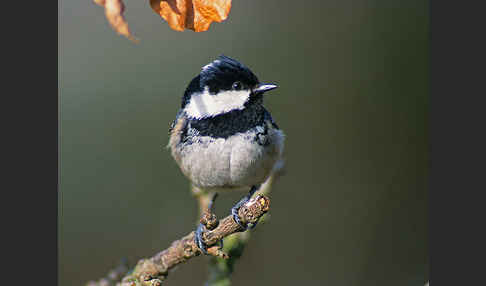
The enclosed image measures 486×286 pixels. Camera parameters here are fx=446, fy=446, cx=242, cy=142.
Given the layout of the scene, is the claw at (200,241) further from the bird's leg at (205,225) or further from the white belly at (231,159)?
the white belly at (231,159)

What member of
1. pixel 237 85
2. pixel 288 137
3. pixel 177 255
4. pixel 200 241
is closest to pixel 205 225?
pixel 200 241

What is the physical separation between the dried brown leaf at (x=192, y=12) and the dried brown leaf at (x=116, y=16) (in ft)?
0.22

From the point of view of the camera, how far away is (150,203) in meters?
1.90

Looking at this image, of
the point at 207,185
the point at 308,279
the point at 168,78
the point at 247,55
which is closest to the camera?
the point at 207,185

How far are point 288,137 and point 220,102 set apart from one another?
68 cm

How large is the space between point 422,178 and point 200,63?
912 millimetres

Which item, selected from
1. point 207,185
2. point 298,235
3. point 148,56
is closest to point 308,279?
point 298,235

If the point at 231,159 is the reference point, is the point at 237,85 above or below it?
above

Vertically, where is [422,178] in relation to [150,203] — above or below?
above

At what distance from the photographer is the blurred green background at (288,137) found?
4.83ft

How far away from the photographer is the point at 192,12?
76cm

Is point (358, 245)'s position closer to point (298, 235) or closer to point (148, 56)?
point (298, 235)

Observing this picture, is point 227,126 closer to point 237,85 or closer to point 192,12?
point 237,85

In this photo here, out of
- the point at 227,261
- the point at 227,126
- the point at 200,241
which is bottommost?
the point at 227,261
